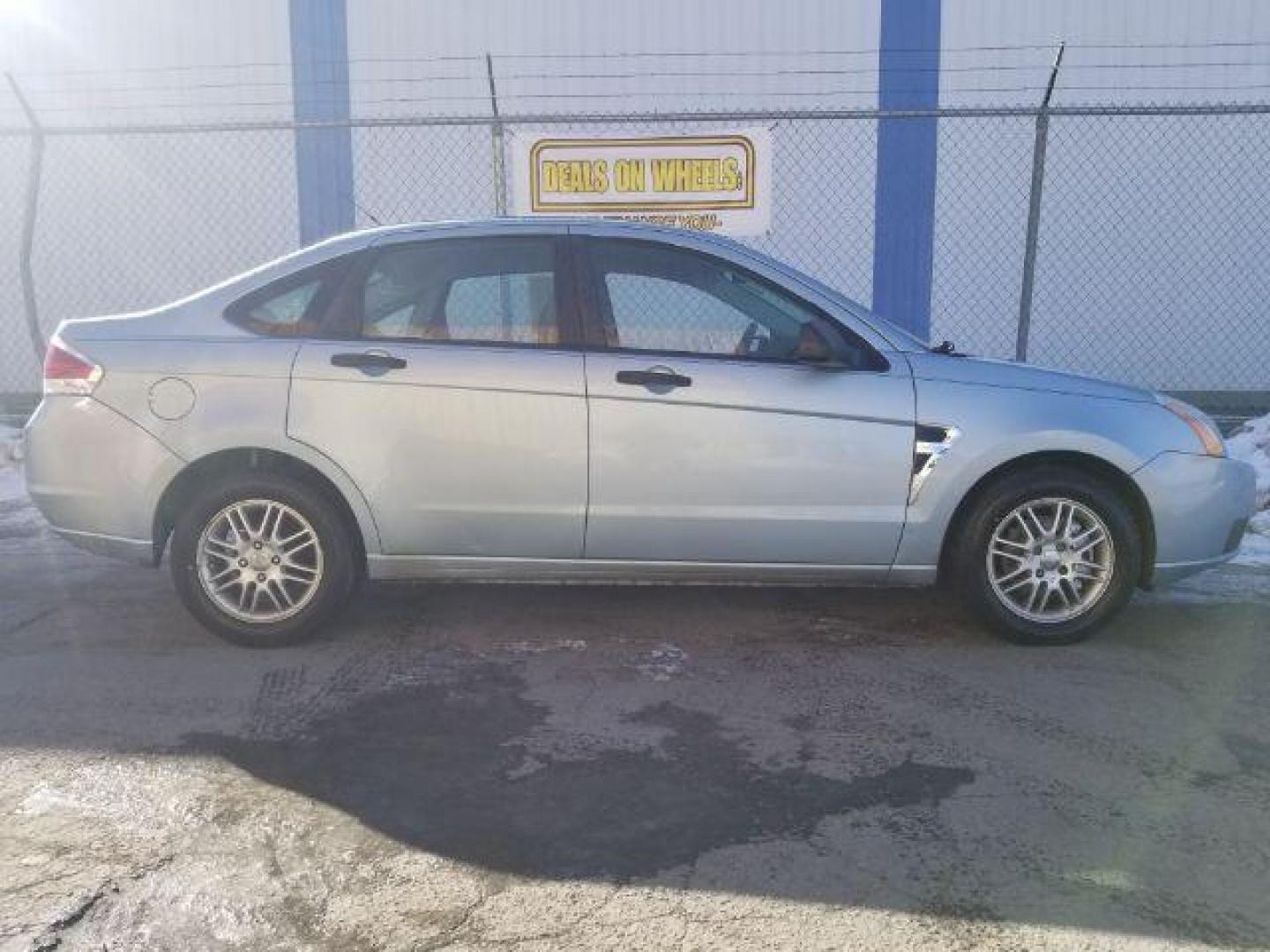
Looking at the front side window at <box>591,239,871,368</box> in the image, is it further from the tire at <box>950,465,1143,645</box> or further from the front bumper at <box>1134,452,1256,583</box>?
the front bumper at <box>1134,452,1256,583</box>

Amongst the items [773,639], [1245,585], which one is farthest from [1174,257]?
[773,639]

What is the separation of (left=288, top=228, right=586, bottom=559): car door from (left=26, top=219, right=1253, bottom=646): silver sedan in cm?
1

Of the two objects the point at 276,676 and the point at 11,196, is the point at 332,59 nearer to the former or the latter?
the point at 11,196

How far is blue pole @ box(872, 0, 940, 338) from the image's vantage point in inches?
403

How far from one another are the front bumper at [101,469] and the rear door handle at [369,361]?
78 cm

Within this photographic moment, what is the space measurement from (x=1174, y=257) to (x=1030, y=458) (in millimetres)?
7154

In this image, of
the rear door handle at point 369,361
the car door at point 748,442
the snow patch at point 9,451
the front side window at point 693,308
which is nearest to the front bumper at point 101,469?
the rear door handle at point 369,361

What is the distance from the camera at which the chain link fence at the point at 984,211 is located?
10.3 meters

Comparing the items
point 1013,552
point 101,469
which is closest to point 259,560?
point 101,469

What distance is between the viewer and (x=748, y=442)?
4.44 meters

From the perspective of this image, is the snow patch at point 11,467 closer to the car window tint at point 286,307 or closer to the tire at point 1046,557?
the car window tint at point 286,307

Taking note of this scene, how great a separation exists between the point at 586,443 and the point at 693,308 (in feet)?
2.51

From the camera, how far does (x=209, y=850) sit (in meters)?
2.96

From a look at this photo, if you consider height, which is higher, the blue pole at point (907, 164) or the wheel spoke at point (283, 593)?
the blue pole at point (907, 164)
